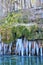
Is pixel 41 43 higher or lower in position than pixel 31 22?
lower

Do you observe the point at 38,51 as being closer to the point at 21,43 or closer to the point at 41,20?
the point at 21,43

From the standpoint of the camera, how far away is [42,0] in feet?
70.8

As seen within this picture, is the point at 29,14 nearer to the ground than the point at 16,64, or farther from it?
farther from it

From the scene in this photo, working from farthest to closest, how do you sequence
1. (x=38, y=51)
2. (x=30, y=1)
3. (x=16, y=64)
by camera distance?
(x=30, y=1) < (x=38, y=51) < (x=16, y=64)

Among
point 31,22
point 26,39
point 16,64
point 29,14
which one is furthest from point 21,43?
point 16,64

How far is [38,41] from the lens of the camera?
54.6ft

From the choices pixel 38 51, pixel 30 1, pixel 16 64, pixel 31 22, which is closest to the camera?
pixel 16 64

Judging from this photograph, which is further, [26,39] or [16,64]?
[26,39]

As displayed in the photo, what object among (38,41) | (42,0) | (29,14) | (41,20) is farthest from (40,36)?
(42,0)

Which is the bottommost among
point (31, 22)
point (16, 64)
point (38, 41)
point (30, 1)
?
point (16, 64)

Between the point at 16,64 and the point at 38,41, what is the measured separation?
592 cm

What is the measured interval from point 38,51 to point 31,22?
327cm

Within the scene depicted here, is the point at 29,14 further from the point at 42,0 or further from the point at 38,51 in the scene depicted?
the point at 38,51

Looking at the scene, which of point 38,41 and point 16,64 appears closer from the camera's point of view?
point 16,64
